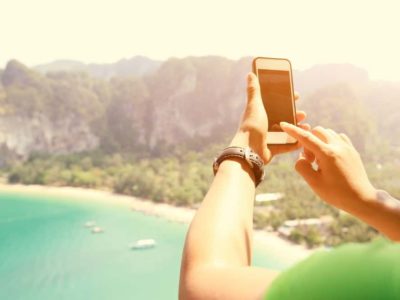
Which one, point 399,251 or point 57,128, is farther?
point 57,128

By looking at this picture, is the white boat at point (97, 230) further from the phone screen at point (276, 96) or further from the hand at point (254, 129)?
the hand at point (254, 129)

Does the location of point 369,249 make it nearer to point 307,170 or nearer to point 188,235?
point 188,235

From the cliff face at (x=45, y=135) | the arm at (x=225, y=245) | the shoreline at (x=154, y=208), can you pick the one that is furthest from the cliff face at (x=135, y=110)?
the arm at (x=225, y=245)

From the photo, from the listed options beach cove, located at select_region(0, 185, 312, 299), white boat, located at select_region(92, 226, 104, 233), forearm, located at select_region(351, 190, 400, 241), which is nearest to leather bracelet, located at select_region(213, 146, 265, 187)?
forearm, located at select_region(351, 190, 400, 241)

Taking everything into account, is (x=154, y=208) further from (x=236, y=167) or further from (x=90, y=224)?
(x=236, y=167)

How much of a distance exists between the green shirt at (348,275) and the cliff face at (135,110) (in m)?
28.2

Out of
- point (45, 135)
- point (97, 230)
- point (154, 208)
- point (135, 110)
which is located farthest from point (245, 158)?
point (135, 110)

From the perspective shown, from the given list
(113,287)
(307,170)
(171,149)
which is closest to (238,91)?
(171,149)

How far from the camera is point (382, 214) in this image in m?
0.42

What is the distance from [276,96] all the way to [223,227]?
Result: 14.4 inches

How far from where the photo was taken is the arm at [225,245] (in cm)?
25

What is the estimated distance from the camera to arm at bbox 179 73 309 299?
255 millimetres

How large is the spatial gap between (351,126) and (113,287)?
18.9 meters

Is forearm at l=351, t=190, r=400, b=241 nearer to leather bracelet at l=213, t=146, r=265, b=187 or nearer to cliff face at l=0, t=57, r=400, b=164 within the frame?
leather bracelet at l=213, t=146, r=265, b=187
